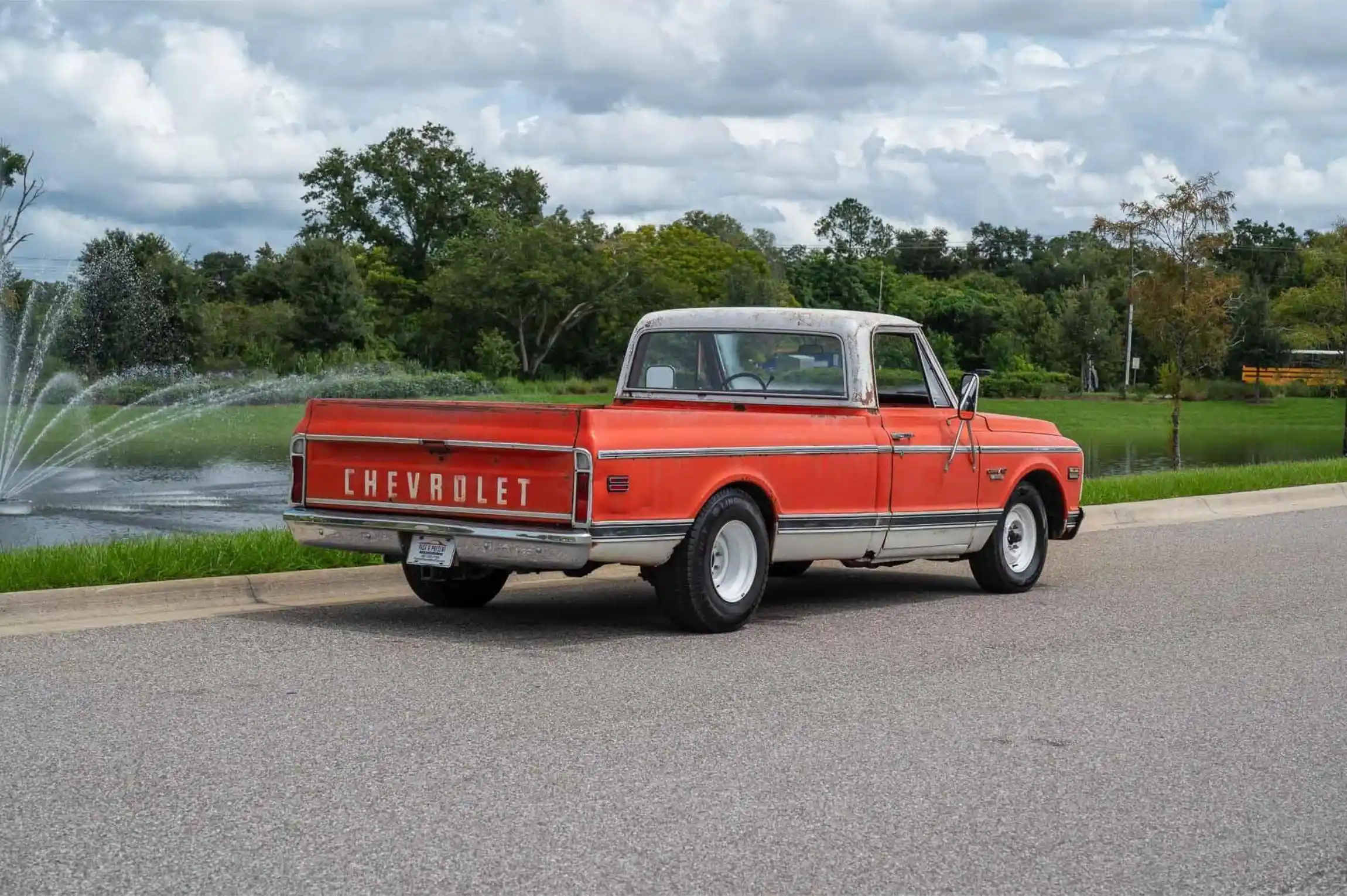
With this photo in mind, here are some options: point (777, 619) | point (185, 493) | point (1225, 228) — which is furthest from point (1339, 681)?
point (1225, 228)

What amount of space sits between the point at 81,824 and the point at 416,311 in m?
76.6

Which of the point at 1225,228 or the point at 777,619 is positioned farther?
the point at 1225,228

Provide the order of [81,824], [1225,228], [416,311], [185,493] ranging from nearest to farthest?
[81,824], [185,493], [1225,228], [416,311]

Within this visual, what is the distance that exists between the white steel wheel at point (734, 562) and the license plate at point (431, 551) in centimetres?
150

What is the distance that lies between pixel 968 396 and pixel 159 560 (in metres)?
5.37

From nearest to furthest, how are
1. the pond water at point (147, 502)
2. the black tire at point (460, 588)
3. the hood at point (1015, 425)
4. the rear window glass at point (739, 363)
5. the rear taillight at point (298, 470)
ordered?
the rear taillight at point (298, 470) → the black tire at point (460, 588) → the rear window glass at point (739, 363) → the hood at point (1015, 425) → the pond water at point (147, 502)

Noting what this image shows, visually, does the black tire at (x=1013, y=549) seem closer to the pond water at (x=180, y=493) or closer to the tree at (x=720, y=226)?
the pond water at (x=180, y=493)

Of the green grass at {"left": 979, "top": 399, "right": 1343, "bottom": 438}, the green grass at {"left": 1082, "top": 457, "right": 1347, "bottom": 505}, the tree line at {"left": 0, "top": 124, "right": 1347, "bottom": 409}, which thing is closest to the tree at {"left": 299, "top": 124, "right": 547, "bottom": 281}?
the tree line at {"left": 0, "top": 124, "right": 1347, "bottom": 409}

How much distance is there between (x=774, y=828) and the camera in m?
5.72

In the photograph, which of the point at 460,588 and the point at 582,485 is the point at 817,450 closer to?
the point at 582,485

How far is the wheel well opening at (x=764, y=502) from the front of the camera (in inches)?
392

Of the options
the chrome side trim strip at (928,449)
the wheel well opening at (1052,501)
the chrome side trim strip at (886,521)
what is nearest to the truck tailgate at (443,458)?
the chrome side trim strip at (886,521)

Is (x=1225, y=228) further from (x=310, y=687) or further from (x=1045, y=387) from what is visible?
(x=1045, y=387)

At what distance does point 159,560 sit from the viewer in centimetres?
1108
